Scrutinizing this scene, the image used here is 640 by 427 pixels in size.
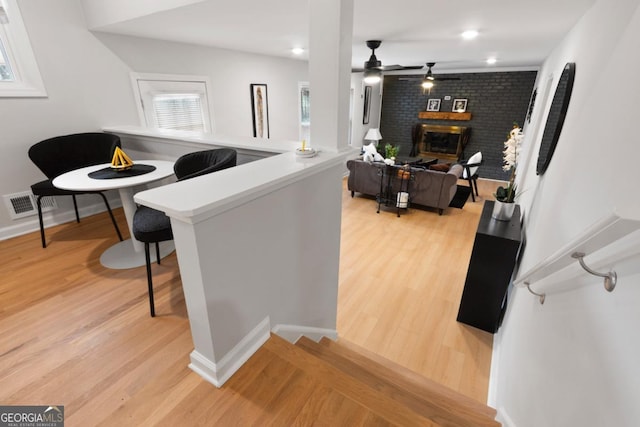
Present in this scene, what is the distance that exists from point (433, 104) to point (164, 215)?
7.35 meters

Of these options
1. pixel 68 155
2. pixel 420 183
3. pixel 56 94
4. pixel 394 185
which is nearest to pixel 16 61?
pixel 56 94

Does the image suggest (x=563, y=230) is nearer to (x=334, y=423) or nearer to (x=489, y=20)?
(x=334, y=423)

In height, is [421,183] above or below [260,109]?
below

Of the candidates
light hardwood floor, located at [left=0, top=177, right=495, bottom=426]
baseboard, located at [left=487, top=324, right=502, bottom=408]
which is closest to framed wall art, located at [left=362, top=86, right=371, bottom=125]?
light hardwood floor, located at [left=0, top=177, right=495, bottom=426]

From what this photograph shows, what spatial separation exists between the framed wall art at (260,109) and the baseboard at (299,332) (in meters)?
3.64

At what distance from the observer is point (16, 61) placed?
2.37 meters

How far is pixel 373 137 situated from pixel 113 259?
596 centimetres

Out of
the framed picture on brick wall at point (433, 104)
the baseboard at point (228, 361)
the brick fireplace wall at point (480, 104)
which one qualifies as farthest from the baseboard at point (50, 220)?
the framed picture on brick wall at point (433, 104)

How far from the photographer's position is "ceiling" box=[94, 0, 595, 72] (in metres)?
1.88

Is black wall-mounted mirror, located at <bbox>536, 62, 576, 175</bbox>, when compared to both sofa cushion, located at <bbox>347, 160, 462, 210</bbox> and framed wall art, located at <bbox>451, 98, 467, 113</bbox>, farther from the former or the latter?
framed wall art, located at <bbox>451, 98, 467, 113</bbox>

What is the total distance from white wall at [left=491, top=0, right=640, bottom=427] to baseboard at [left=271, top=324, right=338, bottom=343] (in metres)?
1.07

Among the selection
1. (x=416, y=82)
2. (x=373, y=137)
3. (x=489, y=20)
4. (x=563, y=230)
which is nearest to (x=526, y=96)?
(x=416, y=82)

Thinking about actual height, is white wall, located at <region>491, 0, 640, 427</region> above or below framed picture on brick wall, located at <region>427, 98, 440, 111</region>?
below

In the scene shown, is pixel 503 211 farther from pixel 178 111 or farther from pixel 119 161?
pixel 178 111
